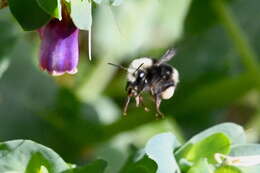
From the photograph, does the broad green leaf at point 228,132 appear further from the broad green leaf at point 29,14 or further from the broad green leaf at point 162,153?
the broad green leaf at point 29,14

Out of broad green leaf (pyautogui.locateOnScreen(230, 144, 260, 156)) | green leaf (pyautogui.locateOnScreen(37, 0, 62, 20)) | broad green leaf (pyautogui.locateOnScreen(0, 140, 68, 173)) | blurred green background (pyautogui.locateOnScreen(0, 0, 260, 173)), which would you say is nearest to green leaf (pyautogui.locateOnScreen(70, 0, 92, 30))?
green leaf (pyautogui.locateOnScreen(37, 0, 62, 20))

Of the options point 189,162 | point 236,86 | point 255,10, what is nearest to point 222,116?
point 236,86

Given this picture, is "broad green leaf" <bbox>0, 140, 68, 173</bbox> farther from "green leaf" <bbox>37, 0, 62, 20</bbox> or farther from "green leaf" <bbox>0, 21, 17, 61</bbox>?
"green leaf" <bbox>0, 21, 17, 61</bbox>

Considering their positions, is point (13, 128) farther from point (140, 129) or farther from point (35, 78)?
point (140, 129)

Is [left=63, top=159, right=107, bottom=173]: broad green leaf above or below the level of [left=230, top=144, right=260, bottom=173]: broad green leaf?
above

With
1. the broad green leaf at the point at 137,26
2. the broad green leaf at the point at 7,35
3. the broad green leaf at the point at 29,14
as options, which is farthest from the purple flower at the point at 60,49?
the broad green leaf at the point at 137,26

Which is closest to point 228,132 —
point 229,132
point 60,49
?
point 229,132
